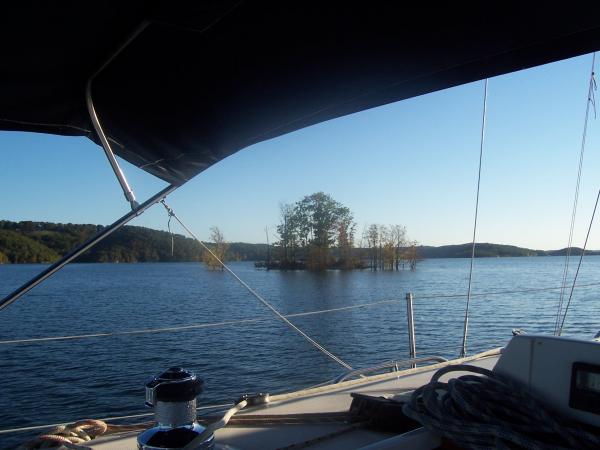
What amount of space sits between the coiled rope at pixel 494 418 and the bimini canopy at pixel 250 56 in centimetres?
85

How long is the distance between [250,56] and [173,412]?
948 millimetres

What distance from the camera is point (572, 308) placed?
1577 cm

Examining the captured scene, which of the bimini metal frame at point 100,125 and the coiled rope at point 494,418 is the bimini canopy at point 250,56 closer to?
the bimini metal frame at point 100,125

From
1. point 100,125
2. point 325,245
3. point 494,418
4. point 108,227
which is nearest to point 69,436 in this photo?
point 108,227

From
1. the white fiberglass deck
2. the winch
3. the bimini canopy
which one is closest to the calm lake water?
the white fiberglass deck

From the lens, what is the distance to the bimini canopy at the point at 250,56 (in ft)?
3.87

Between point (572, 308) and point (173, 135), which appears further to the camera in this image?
point (572, 308)

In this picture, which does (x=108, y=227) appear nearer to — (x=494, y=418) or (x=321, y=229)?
(x=494, y=418)

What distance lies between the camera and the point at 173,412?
1.17m

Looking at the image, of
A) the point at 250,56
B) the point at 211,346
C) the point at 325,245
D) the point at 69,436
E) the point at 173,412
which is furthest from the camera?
the point at 325,245

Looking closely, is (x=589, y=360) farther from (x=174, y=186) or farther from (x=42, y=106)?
(x=42, y=106)

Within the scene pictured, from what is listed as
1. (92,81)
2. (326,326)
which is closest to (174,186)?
(92,81)

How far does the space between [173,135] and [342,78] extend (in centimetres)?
74

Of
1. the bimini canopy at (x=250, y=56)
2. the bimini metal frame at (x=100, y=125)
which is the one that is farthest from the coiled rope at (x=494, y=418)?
the bimini metal frame at (x=100, y=125)
